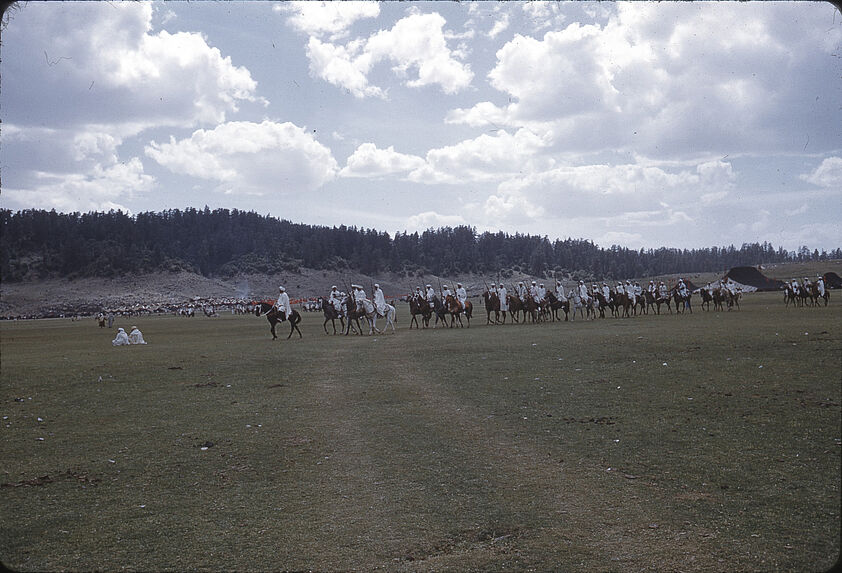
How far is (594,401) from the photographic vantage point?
12.0m

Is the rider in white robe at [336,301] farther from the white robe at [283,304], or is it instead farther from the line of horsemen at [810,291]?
the line of horsemen at [810,291]

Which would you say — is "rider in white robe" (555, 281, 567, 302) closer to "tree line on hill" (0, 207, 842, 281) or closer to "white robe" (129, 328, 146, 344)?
"white robe" (129, 328, 146, 344)

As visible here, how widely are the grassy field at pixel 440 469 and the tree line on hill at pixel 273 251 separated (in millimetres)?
105556

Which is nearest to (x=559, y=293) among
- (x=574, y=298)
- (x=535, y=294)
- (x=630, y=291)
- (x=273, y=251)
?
(x=535, y=294)

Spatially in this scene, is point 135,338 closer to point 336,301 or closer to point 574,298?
point 336,301

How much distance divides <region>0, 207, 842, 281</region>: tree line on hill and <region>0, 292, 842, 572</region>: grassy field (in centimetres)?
10556

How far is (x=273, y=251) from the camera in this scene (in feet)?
514

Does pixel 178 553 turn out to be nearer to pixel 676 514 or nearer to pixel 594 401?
pixel 676 514

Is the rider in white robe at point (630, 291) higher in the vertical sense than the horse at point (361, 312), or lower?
higher

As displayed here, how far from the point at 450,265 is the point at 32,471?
155705 millimetres

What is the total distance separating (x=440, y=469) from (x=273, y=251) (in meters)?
154

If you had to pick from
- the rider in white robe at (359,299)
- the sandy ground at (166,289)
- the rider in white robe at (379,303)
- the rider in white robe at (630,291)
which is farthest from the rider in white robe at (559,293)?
the sandy ground at (166,289)

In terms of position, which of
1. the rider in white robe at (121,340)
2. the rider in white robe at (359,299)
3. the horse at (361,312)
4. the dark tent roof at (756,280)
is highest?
the dark tent roof at (756,280)

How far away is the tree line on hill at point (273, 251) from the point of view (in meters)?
128
